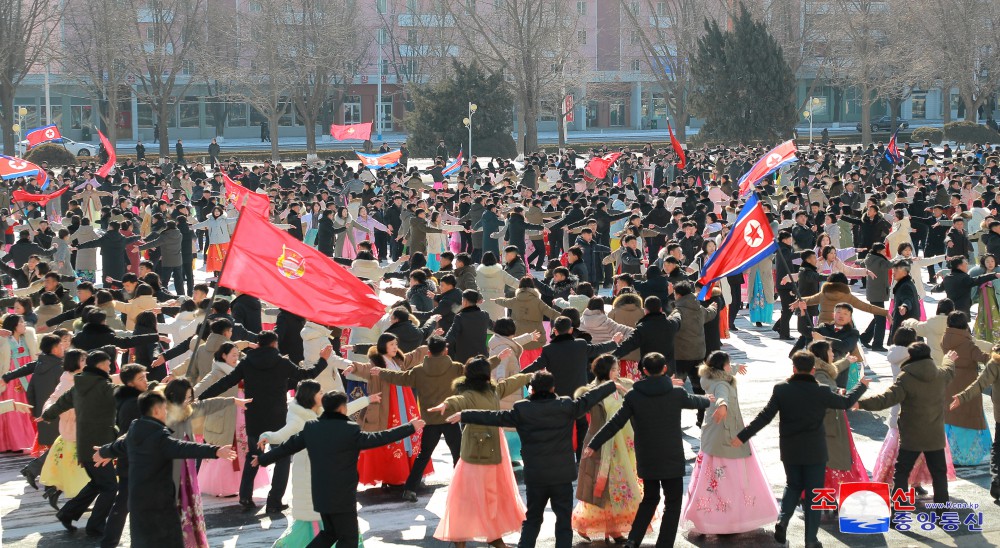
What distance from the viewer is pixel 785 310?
17.5 m

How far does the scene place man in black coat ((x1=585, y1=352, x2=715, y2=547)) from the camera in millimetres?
8758

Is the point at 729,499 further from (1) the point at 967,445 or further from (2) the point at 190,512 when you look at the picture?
(2) the point at 190,512

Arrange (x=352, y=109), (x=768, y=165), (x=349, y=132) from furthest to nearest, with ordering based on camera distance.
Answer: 1. (x=352, y=109)
2. (x=349, y=132)
3. (x=768, y=165)

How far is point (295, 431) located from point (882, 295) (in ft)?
32.6

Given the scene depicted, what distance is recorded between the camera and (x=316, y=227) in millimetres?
26891

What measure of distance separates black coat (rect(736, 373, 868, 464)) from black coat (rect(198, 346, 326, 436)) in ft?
11.6

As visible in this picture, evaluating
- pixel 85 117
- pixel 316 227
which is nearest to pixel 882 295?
pixel 316 227

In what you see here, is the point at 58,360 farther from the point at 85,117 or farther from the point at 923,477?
the point at 85,117

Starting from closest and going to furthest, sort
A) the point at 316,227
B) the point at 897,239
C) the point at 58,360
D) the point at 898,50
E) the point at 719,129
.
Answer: the point at 58,360 < the point at 897,239 < the point at 316,227 < the point at 719,129 < the point at 898,50

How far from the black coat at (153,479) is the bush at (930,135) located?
190 ft

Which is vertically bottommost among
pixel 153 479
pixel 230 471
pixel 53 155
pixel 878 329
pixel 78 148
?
pixel 230 471

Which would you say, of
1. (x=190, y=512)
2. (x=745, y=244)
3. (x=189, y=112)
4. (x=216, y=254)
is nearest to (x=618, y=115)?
(x=189, y=112)

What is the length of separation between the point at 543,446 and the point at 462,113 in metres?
46.4

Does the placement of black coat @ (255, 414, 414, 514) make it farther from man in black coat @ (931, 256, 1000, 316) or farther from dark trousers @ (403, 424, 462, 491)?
man in black coat @ (931, 256, 1000, 316)
